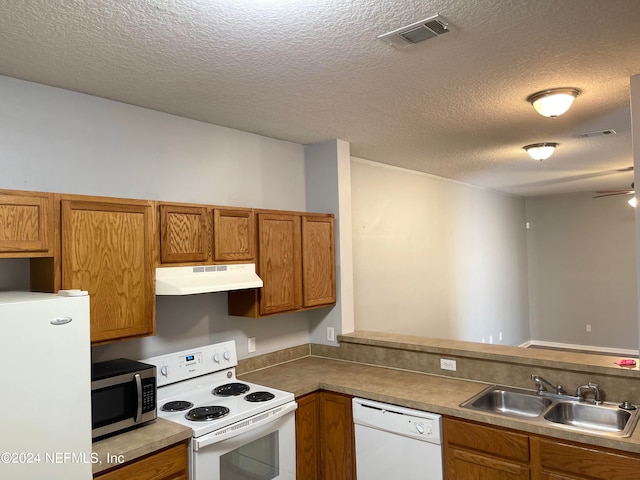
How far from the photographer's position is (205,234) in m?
2.70

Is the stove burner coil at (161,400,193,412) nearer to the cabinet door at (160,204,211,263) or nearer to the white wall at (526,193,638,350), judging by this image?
the cabinet door at (160,204,211,263)

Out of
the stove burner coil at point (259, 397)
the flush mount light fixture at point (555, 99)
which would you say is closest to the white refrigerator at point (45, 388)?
the stove burner coil at point (259, 397)

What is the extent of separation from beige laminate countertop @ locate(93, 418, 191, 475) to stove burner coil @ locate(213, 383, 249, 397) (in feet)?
1.55

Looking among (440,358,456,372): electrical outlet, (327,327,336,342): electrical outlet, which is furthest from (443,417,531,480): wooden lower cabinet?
(327,327,336,342): electrical outlet

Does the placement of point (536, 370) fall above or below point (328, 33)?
below

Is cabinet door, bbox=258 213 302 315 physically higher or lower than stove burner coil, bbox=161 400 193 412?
higher

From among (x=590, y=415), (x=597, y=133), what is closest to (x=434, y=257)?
(x=597, y=133)

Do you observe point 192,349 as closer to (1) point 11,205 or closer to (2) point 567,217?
(1) point 11,205

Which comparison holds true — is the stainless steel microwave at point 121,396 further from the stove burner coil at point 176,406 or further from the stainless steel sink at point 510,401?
the stainless steel sink at point 510,401

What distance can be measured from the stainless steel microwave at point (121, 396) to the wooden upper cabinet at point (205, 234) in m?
0.59

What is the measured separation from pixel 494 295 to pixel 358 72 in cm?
569

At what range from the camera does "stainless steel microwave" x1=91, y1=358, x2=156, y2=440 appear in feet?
6.93

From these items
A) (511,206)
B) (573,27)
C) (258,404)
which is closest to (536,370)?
(258,404)

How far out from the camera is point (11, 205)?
75.8 inches
